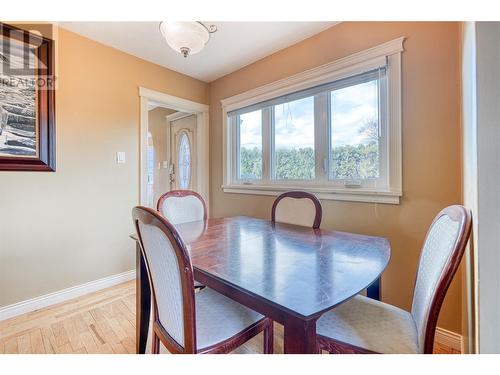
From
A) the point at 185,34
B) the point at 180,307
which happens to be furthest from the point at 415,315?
the point at 185,34

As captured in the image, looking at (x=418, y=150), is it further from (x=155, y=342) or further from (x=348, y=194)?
(x=155, y=342)

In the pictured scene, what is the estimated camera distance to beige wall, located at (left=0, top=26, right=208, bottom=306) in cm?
186

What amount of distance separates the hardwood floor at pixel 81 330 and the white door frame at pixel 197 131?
1.05 metres

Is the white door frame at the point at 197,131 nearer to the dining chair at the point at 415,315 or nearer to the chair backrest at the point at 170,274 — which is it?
the chair backrest at the point at 170,274

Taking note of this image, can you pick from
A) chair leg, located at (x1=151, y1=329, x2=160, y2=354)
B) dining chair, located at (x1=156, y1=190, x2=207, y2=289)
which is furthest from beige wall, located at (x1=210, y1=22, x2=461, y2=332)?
chair leg, located at (x1=151, y1=329, x2=160, y2=354)

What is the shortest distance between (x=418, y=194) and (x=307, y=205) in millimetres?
728

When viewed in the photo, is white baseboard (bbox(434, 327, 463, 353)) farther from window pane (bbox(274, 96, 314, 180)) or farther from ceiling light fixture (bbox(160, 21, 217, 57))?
ceiling light fixture (bbox(160, 21, 217, 57))

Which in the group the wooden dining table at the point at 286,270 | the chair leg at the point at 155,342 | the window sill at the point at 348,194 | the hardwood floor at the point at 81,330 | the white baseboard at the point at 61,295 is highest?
the window sill at the point at 348,194

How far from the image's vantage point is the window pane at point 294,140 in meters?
2.20

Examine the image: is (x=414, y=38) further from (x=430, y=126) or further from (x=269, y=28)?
(x=269, y=28)

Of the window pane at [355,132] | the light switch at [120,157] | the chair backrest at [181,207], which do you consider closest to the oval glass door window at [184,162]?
the light switch at [120,157]

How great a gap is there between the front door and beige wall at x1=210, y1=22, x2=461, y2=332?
217cm
